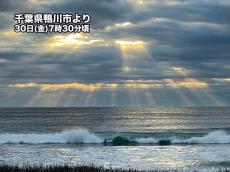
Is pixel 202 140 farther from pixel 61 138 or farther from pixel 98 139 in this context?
pixel 61 138

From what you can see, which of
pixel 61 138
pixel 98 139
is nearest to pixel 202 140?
pixel 98 139

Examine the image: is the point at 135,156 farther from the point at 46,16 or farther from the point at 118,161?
the point at 46,16

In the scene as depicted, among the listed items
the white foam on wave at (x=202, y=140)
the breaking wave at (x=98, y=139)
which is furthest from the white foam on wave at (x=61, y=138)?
the white foam on wave at (x=202, y=140)

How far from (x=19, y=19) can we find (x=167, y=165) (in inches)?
449

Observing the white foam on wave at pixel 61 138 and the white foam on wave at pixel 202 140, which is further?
the white foam on wave at pixel 61 138

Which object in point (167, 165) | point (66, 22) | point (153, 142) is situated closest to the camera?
point (66, 22)

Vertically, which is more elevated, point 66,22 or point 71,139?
point 66,22

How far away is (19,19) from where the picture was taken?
2289 centimetres

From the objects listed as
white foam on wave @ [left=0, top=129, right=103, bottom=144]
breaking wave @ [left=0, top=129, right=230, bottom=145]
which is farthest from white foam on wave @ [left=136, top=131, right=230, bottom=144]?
white foam on wave @ [left=0, top=129, right=103, bottom=144]

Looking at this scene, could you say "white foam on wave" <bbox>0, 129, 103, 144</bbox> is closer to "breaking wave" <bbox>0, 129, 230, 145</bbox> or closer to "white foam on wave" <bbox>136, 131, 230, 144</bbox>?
"breaking wave" <bbox>0, 129, 230, 145</bbox>

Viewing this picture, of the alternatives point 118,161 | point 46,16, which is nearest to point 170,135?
point 118,161

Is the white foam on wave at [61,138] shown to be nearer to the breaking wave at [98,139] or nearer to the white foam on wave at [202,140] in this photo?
the breaking wave at [98,139]

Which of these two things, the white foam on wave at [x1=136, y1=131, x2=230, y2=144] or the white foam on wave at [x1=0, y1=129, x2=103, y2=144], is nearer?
the white foam on wave at [x1=136, y1=131, x2=230, y2=144]

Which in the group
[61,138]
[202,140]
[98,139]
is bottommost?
[202,140]
